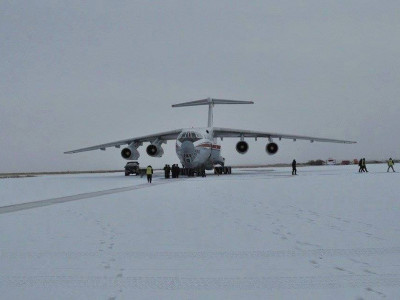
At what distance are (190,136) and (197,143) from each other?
2.38 ft

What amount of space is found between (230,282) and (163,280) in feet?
2.11

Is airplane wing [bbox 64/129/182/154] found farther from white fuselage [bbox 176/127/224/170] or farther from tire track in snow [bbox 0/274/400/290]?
tire track in snow [bbox 0/274/400/290]

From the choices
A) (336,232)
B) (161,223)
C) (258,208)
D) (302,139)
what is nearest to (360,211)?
(258,208)

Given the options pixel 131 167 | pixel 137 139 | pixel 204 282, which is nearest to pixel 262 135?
pixel 137 139

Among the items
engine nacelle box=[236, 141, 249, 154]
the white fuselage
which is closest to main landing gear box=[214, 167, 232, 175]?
engine nacelle box=[236, 141, 249, 154]

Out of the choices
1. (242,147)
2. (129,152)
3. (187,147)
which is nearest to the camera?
(187,147)

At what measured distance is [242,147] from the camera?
3725 cm

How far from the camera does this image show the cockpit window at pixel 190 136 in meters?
32.4

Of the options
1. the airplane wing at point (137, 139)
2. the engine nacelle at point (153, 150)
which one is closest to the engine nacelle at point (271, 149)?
the airplane wing at point (137, 139)

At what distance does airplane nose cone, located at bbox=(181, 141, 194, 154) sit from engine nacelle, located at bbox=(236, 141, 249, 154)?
646 centimetres

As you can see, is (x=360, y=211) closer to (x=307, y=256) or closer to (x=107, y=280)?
(x=307, y=256)

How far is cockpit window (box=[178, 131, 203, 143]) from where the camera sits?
1276 inches

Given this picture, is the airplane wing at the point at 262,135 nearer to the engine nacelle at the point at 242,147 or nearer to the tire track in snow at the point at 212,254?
the engine nacelle at the point at 242,147

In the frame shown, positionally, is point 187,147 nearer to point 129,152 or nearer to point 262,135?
point 129,152
